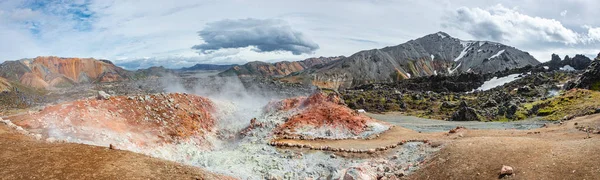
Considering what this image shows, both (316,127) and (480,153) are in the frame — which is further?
(316,127)

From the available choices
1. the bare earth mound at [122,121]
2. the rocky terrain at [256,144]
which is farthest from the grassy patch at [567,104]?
the bare earth mound at [122,121]

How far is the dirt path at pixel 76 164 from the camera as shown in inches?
663

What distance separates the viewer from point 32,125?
2583 centimetres

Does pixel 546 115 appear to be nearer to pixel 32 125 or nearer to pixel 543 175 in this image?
pixel 543 175

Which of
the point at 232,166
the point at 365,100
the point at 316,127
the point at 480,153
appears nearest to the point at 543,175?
the point at 480,153

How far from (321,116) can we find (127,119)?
21.3 meters

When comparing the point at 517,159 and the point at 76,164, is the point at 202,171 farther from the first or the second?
the point at 517,159

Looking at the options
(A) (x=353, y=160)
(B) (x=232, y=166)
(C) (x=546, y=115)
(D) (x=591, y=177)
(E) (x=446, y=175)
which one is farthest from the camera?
(C) (x=546, y=115)

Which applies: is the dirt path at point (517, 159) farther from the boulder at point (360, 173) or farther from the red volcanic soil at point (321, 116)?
the red volcanic soil at point (321, 116)

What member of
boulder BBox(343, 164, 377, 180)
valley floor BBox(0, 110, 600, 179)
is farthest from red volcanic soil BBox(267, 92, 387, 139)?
valley floor BBox(0, 110, 600, 179)

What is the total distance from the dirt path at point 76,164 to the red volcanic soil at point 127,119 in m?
4.70

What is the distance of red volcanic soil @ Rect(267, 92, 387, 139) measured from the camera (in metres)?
41.7

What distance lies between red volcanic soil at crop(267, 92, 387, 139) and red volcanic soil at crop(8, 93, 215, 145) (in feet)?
31.0

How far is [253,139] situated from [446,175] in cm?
2087
